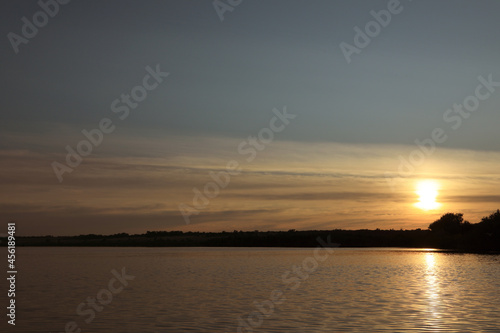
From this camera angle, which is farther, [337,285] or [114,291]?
[337,285]

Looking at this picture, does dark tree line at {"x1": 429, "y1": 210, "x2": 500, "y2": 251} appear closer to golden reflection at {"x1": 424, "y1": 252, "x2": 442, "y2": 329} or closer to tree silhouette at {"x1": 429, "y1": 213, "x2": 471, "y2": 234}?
tree silhouette at {"x1": 429, "y1": 213, "x2": 471, "y2": 234}

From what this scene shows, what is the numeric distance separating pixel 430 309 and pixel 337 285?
14420 mm

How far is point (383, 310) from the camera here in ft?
102

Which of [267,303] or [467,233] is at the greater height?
[467,233]

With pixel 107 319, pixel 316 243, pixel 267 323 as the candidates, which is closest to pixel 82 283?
pixel 107 319

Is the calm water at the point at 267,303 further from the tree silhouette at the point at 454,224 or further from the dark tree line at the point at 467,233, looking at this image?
the tree silhouette at the point at 454,224

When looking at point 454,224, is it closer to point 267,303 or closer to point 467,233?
point 467,233

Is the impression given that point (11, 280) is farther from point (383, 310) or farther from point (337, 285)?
point (383, 310)

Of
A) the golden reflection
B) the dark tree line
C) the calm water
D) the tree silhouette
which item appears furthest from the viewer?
the tree silhouette

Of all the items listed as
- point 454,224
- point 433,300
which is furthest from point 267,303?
point 454,224

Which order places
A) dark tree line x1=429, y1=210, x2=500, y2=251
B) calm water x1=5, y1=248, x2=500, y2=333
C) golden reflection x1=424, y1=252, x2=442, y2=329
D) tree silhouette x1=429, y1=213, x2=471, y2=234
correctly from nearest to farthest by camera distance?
1. calm water x1=5, y1=248, x2=500, y2=333
2. golden reflection x1=424, y1=252, x2=442, y2=329
3. dark tree line x1=429, y1=210, x2=500, y2=251
4. tree silhouette x1=429, y1=213, x2=471, y2=234

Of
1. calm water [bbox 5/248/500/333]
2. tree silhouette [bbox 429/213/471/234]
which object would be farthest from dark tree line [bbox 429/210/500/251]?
calm water [bbox 5/248/500/333]

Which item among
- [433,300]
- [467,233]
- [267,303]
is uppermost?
[467,233]

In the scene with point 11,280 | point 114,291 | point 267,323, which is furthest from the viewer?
point 11,280
